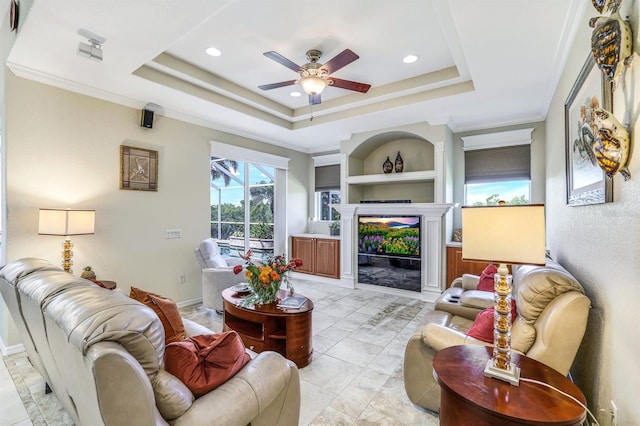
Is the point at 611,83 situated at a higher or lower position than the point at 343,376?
higher

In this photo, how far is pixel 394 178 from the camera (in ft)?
16.9

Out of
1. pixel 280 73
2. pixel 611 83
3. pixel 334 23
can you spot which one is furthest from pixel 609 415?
pixel 280 73

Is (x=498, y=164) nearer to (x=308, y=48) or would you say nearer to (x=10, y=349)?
(x=308, y=48)

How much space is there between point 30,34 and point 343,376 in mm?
3765

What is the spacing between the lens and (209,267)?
4.16m

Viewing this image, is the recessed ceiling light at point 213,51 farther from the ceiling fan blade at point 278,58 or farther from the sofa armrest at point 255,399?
the sofa armrest at point 255,399

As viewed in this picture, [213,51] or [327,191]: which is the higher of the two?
[213,51]

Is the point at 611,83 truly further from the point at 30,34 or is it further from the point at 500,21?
the point at 30,34

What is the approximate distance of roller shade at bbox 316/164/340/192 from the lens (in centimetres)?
654

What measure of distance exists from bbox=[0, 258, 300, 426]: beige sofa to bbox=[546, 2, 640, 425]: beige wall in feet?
4.80

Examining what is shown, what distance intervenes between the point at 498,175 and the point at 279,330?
418 cm

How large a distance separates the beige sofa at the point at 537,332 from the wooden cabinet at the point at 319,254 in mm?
3714

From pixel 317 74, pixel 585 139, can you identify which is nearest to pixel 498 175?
pixel 585 139

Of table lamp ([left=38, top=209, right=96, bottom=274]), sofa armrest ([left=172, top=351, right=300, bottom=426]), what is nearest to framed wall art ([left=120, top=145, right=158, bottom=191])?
table lamp ([left=38, top=209, right=96, bottom=274])
